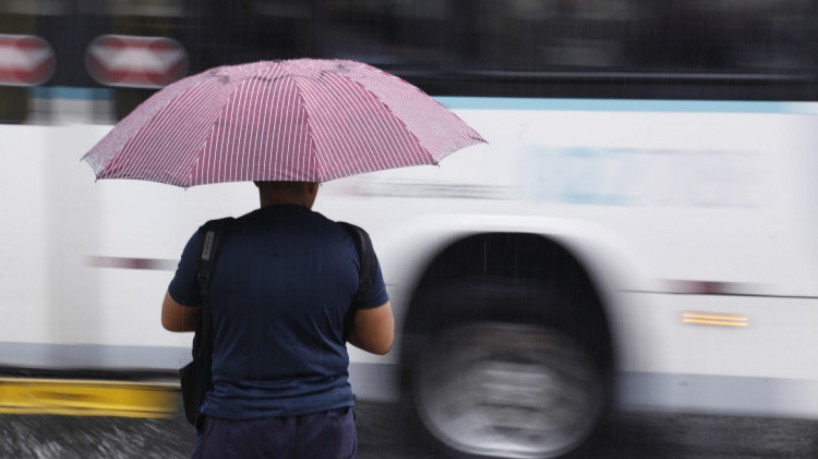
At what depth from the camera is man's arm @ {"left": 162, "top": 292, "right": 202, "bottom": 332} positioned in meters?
2.82

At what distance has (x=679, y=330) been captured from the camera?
5.01 metres

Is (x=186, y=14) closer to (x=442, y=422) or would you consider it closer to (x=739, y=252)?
(x=442, y=422)

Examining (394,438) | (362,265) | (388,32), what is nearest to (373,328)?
(362,265)

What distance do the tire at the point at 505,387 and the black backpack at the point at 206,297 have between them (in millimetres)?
2483

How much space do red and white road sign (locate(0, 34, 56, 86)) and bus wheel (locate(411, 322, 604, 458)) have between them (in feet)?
7.55

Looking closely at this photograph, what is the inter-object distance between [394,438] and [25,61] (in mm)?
2658

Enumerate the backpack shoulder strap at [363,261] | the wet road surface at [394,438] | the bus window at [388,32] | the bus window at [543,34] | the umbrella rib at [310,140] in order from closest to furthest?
the umbrella rib at [310,140] → the backpack shoulder strap at [363,261] → the bus window at [543,34] → the bus window at [388,32] → the wet road surface at [394,438]

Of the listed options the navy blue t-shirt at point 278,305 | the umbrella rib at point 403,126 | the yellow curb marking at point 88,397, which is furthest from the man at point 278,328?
the yellow curb marking at point 88,397

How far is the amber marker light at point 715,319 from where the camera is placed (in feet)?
16.2

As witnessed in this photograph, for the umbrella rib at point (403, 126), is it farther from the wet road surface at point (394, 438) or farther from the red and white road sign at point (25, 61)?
the red and white road sign at point (25, 61)

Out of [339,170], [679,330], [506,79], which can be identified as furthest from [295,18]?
[339,170]

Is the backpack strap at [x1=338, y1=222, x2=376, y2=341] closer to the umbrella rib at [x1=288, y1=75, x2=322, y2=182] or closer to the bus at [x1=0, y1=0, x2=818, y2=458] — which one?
the umbrella rib at [x1=288, y1=75, x2=322, y2=182]

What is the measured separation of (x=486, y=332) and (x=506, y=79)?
1.19m

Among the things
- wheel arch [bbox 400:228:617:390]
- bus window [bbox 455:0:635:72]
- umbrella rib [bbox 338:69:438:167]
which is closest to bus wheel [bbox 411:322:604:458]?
→ wheel arch [bbox 400:228:617:390]
